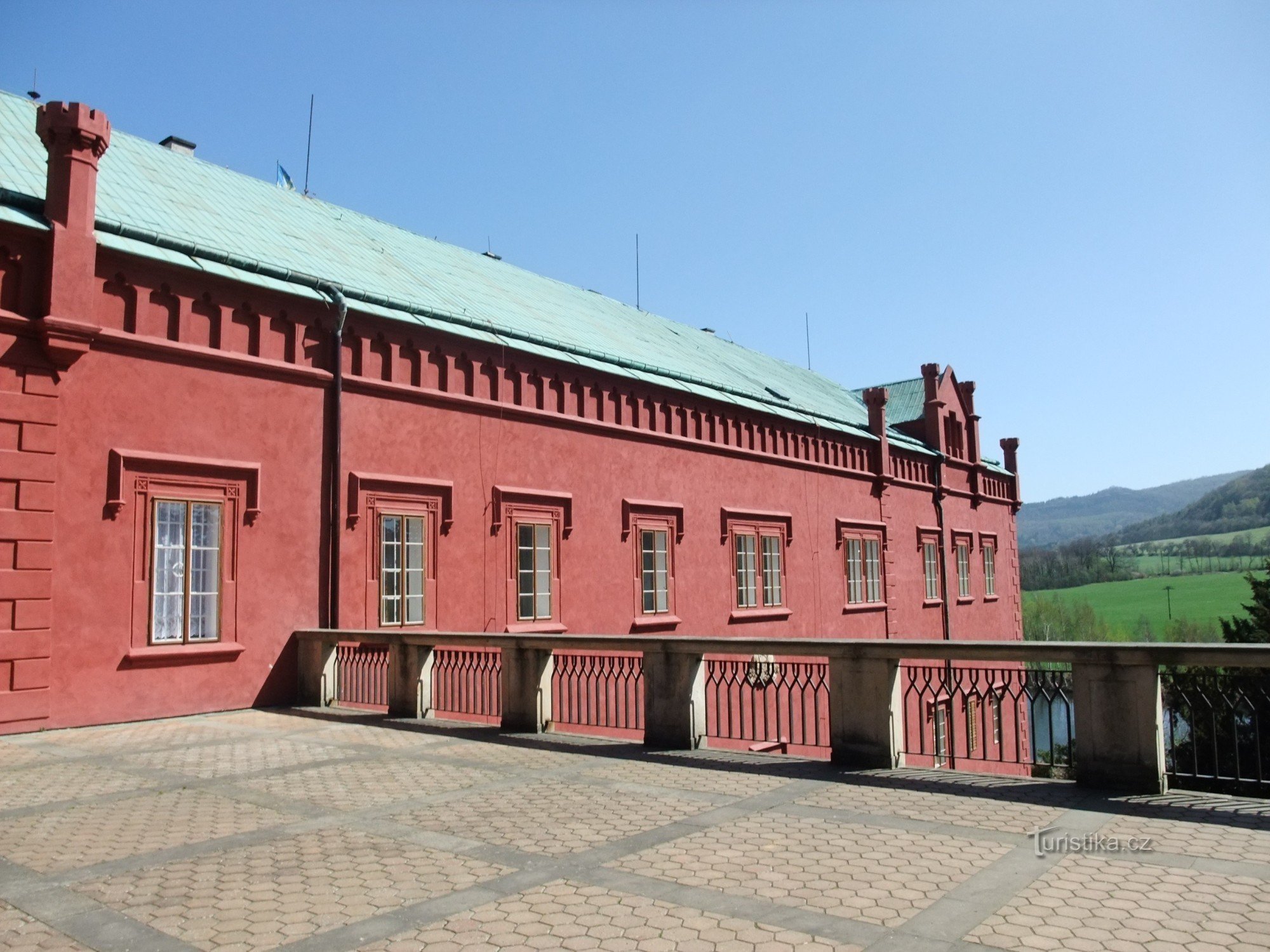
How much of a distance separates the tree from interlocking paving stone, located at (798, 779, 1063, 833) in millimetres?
34469

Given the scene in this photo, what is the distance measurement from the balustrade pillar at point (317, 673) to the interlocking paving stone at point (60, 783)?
13.9 feet

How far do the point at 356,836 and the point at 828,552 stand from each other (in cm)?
2092

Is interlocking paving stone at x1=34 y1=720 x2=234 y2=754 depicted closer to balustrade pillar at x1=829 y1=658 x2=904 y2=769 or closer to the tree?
balustrade pillar at x1=829 y1=658 x2=904 y2=769

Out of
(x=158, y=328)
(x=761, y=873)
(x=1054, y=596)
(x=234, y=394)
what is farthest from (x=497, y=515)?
(x=1054, y=596)

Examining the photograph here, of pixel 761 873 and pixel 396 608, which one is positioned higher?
pixel 396 608

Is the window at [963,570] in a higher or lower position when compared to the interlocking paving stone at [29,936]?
higher

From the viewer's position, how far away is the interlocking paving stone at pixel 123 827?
611cm

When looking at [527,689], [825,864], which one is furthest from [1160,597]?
[825,864]

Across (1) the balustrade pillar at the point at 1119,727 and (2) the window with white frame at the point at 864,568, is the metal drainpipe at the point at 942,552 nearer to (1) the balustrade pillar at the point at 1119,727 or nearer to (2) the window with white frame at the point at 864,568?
(2) the window with white frame at the point at 864,568

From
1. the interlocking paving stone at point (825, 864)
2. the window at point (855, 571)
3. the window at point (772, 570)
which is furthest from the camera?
the window at point (855, 571)

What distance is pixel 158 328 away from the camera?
1262 cm

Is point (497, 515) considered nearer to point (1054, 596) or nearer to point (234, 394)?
point (234, 394)

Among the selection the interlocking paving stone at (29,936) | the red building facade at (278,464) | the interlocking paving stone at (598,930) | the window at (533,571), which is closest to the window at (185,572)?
the red building facade at (278,464)

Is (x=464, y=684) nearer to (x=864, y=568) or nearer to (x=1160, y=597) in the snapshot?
(x=864, y=568)
